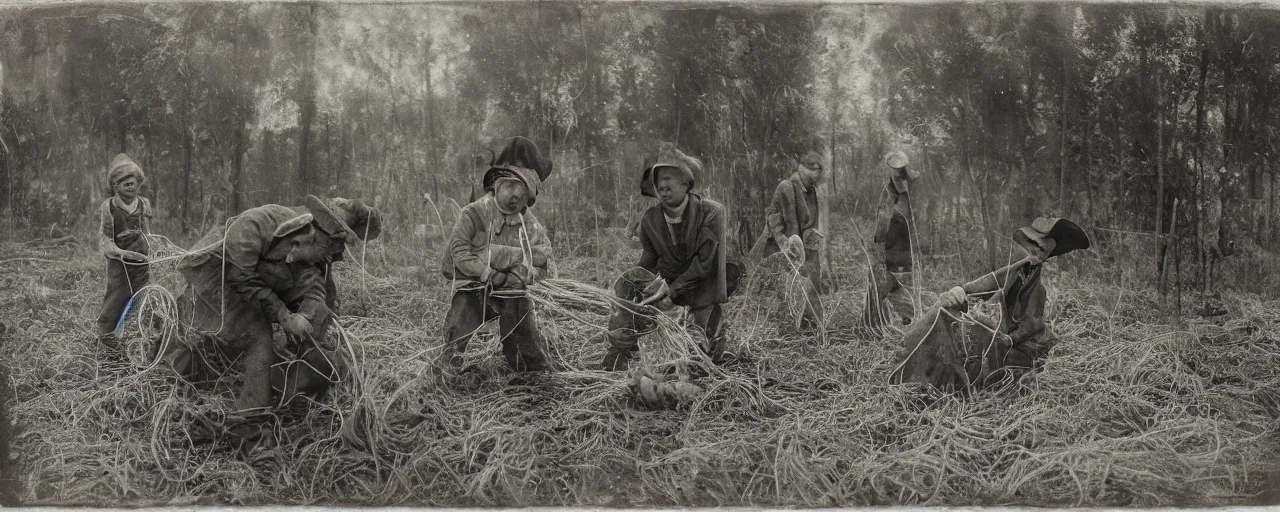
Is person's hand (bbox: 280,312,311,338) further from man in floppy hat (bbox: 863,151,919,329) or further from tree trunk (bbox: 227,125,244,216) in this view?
man in floppy hat (bbox: 863,151,919,329)

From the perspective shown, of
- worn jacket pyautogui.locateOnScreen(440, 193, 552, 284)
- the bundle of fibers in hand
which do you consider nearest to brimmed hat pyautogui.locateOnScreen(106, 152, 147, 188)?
worn jacket pyautogui.locateOnScreen(440, 193, 552, 284)

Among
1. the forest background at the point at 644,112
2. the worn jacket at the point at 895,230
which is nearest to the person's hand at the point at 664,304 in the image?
the forest background at the point at 644,112

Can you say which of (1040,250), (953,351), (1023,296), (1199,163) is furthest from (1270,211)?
(953,351)

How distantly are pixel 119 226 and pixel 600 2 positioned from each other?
340 centimetres

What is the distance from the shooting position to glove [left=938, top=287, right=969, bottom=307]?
738 centimetres

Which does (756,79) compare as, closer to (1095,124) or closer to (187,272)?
(1095,124)

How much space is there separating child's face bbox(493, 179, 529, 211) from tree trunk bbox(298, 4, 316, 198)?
4.19 feet

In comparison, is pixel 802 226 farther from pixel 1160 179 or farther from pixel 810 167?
pixel 1160 179

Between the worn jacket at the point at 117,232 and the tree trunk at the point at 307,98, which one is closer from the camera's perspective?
the worn jacket at the point at 117,232

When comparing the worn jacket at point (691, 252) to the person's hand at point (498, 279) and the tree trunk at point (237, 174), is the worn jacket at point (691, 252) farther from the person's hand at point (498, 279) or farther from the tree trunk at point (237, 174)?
the tree trunk at point (237, 174)

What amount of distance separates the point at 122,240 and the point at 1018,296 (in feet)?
18.7

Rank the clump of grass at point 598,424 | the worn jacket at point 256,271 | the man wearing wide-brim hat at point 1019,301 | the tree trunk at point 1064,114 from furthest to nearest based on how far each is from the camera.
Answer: the tree trunk at point 1064,114 → the man wearing wide-brim hat at point 1019,301 → the clump of grass at point 598,424 → the worn jacket at point 256,271

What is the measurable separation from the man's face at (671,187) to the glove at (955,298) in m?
1.76

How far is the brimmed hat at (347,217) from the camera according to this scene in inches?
284
